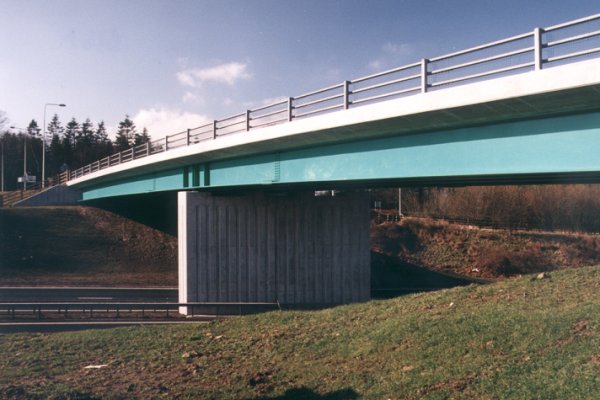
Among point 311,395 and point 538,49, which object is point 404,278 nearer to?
point 538,49

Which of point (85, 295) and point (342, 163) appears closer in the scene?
point (342, 163)

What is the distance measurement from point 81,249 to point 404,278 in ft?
70.8

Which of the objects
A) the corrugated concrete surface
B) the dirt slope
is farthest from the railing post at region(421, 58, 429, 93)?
the corrugated concrete surface

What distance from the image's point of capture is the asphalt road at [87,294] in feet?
87.6

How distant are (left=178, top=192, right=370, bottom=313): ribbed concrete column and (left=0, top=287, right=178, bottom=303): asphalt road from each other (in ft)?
13.0

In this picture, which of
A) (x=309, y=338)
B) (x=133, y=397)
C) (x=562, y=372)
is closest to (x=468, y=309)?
(x=309, y=338)

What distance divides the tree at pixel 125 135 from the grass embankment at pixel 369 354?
87.0m

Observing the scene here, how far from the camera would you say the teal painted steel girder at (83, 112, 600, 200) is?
33.5 feet

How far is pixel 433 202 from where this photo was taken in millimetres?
53562

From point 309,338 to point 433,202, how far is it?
138 feet

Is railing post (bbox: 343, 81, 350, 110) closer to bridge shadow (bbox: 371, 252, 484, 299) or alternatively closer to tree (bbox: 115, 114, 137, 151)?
bridge shadow (bbox: 371, 252, 484, 299)

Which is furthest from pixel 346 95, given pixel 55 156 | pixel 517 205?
pixel 55 156

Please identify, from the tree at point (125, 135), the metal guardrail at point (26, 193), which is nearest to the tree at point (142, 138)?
the tree at point (125, 135)

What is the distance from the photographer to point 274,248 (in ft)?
84.4
